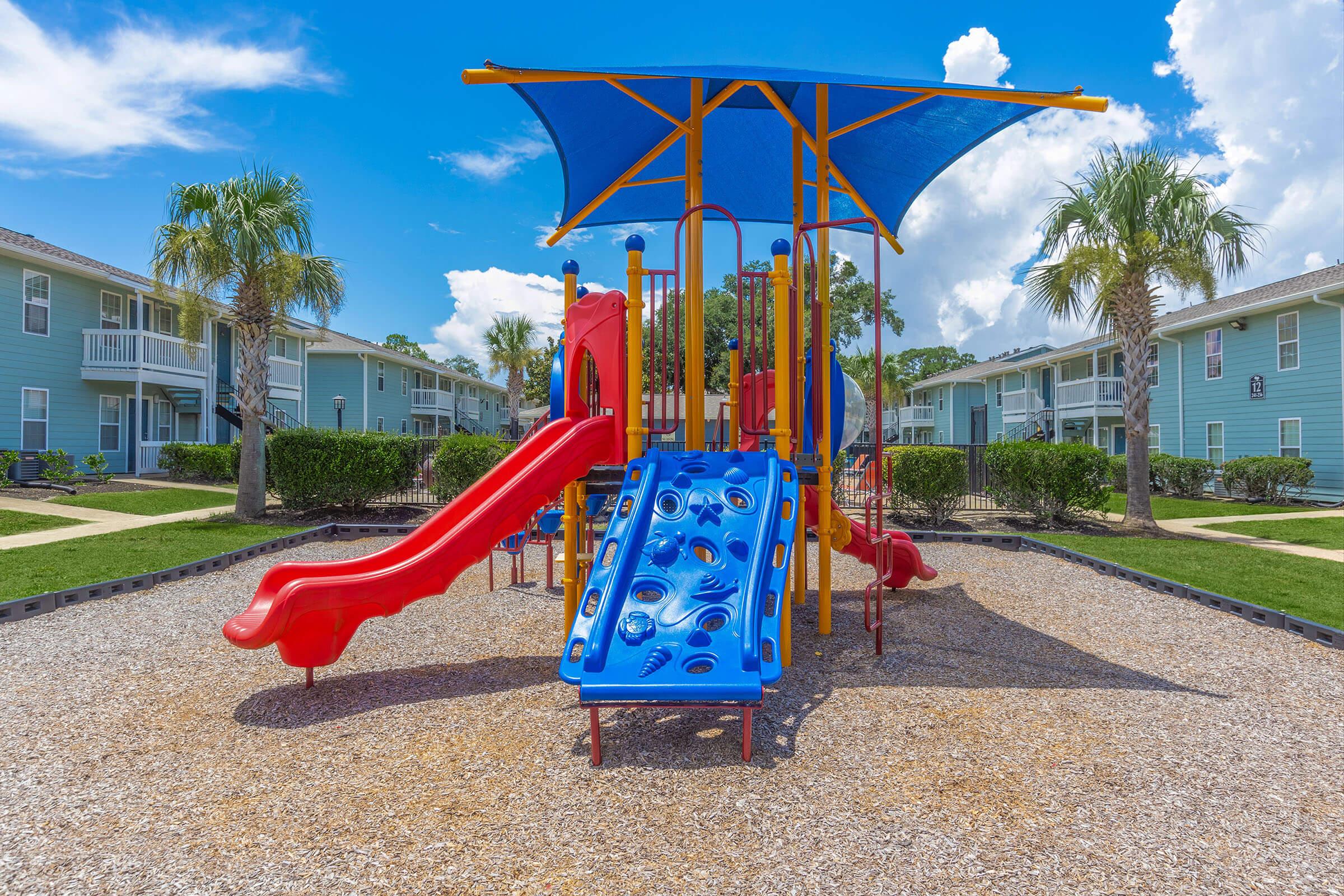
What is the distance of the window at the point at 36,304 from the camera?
1862 centimetres

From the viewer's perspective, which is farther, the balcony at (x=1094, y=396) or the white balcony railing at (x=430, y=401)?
the white balcony railing at (x=430, y=401)

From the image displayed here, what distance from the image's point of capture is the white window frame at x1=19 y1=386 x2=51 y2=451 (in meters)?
18.2

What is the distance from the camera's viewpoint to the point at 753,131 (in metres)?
8.07

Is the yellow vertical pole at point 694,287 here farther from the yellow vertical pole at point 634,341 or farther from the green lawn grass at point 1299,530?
the green lawn grass at point 1299,530

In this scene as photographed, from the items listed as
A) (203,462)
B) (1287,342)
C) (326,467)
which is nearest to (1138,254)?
(1287,342)

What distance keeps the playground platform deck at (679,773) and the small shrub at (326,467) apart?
8.62m

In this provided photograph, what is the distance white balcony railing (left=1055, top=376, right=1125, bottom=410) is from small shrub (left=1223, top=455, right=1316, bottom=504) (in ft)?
18.4

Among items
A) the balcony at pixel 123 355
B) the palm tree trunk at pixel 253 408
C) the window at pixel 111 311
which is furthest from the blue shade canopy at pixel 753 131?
the window at pixel 111 311

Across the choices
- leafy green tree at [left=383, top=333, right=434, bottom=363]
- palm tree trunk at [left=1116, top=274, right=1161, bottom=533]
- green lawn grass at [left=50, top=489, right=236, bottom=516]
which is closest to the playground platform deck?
palm tree trunk at [left=1116, top=274, right=1161, bottom=533]

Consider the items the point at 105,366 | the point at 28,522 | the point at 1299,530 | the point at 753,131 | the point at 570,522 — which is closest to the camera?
the point at 570,522

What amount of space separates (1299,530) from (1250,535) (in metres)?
1.31

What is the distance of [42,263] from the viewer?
18797 millimetres

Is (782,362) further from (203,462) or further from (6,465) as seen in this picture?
(203,462)

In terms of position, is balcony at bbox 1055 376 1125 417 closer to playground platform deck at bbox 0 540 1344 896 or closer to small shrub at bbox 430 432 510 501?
small shrub at bbox 430 432 510 501
